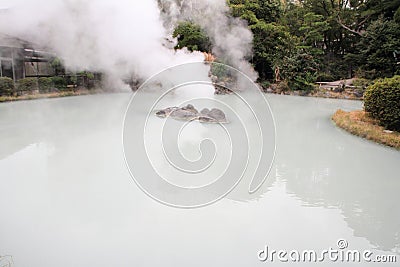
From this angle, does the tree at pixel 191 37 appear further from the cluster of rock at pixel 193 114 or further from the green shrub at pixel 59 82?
the cluster of rock at pixel 193 114

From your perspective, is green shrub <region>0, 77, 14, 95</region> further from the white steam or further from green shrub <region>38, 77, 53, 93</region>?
the white steam

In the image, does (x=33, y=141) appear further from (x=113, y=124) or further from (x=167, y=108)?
(x=167, y=108)

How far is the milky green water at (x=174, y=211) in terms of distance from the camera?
109 inches

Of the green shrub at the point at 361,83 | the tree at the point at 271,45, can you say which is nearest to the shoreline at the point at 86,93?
the green shrub at the point at 361,83

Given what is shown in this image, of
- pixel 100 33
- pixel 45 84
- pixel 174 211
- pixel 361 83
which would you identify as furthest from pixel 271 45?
pixel 174 211

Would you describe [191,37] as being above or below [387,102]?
above

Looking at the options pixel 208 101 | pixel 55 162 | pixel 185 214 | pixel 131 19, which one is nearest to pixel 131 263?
pixel 185 214

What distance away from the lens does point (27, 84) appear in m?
11.6

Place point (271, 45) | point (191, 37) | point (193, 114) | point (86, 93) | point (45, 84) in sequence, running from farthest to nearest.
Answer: point (271, 45)
point (191, 37)
point (86, 93)
point (45, 84)
point (193, 114)

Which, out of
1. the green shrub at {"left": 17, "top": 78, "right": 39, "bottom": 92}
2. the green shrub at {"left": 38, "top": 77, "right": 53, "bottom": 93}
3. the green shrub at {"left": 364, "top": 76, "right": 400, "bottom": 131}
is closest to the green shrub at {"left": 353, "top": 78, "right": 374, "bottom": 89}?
the green shrub at {"left": 364, "top": 76, "right": 400, "bottom": 131}

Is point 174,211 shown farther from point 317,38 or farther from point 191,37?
point 317,38

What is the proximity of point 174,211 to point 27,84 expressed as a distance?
10271mm

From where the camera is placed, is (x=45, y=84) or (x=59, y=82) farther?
(x=59, y=82)

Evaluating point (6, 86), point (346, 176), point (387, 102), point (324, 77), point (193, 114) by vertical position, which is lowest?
point (346, 176)
